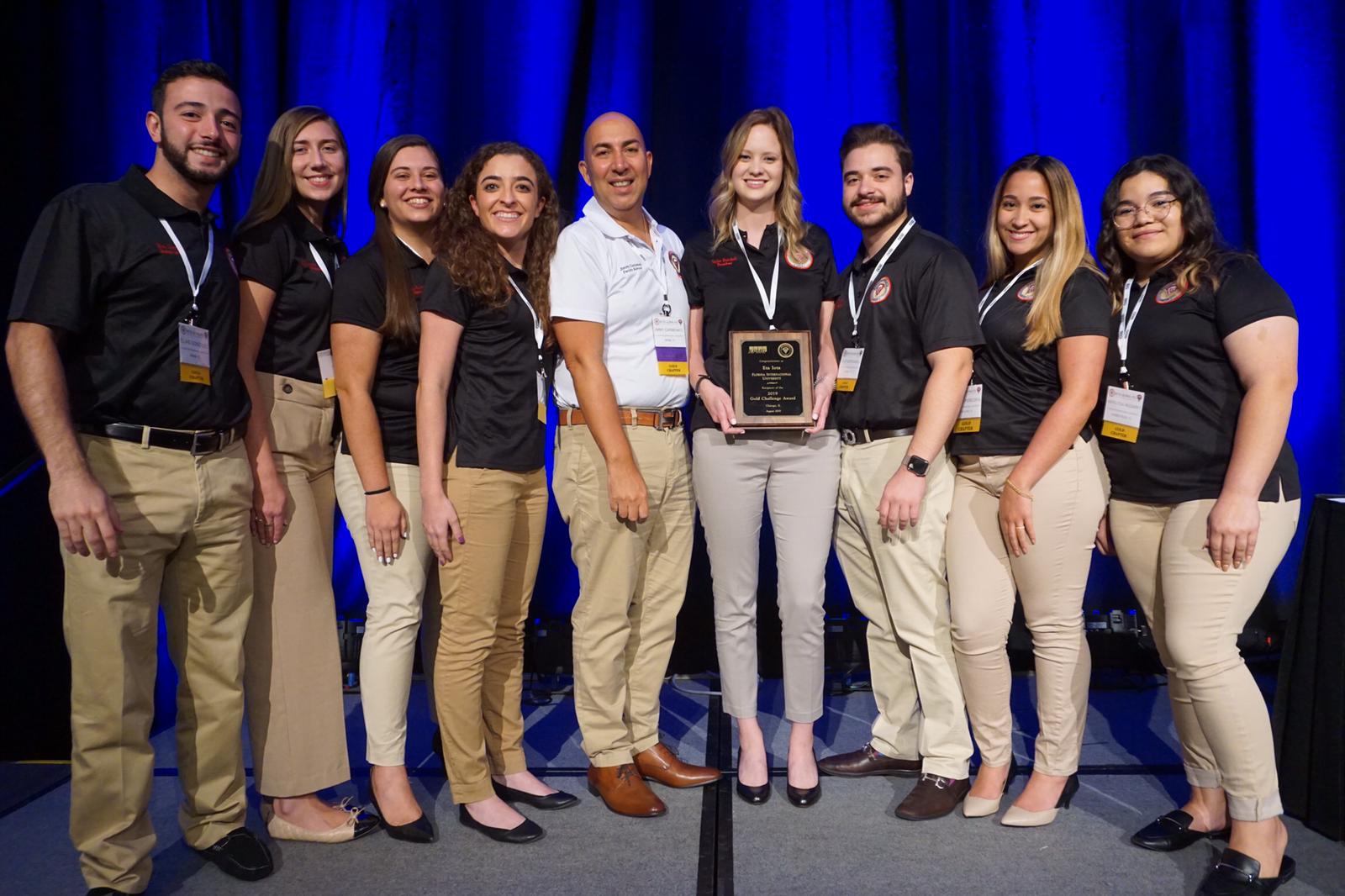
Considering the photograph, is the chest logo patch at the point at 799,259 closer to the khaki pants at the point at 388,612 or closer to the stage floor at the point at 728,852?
the khaki pants at the point at 388,612

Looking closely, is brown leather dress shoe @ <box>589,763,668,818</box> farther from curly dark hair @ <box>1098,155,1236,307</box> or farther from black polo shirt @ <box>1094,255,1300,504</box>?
curly dark hair @ <box>1098,155,1236,307</box>

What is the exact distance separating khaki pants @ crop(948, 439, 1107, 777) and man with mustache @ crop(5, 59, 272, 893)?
1.76 metres

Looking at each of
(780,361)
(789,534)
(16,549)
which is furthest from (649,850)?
(16,549)

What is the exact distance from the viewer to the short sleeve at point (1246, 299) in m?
1.98

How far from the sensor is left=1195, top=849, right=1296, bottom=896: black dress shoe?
193 centimetres

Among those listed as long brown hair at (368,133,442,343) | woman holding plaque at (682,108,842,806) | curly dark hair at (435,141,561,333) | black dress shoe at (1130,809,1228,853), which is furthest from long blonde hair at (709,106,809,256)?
black dress shoe at (1130,809,1228,853)

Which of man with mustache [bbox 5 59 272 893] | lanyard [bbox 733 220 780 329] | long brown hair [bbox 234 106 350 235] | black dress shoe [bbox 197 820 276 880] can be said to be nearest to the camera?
man with mustache [bbox 5 59 272 893]

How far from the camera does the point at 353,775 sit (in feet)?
8.82

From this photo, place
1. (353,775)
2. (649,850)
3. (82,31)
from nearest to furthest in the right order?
(649,850) → (353,775) → (82,31)

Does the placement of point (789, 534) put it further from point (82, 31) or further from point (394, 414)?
point (82, 31)

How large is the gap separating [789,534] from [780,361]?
0.46 m

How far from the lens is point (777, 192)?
96.0 inches

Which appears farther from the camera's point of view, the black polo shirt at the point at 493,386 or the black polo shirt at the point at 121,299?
the black polo shirt at the point at 493,386

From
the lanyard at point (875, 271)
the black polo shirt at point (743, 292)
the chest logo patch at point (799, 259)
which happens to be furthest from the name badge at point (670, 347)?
the lanyard at point (875, 271)
